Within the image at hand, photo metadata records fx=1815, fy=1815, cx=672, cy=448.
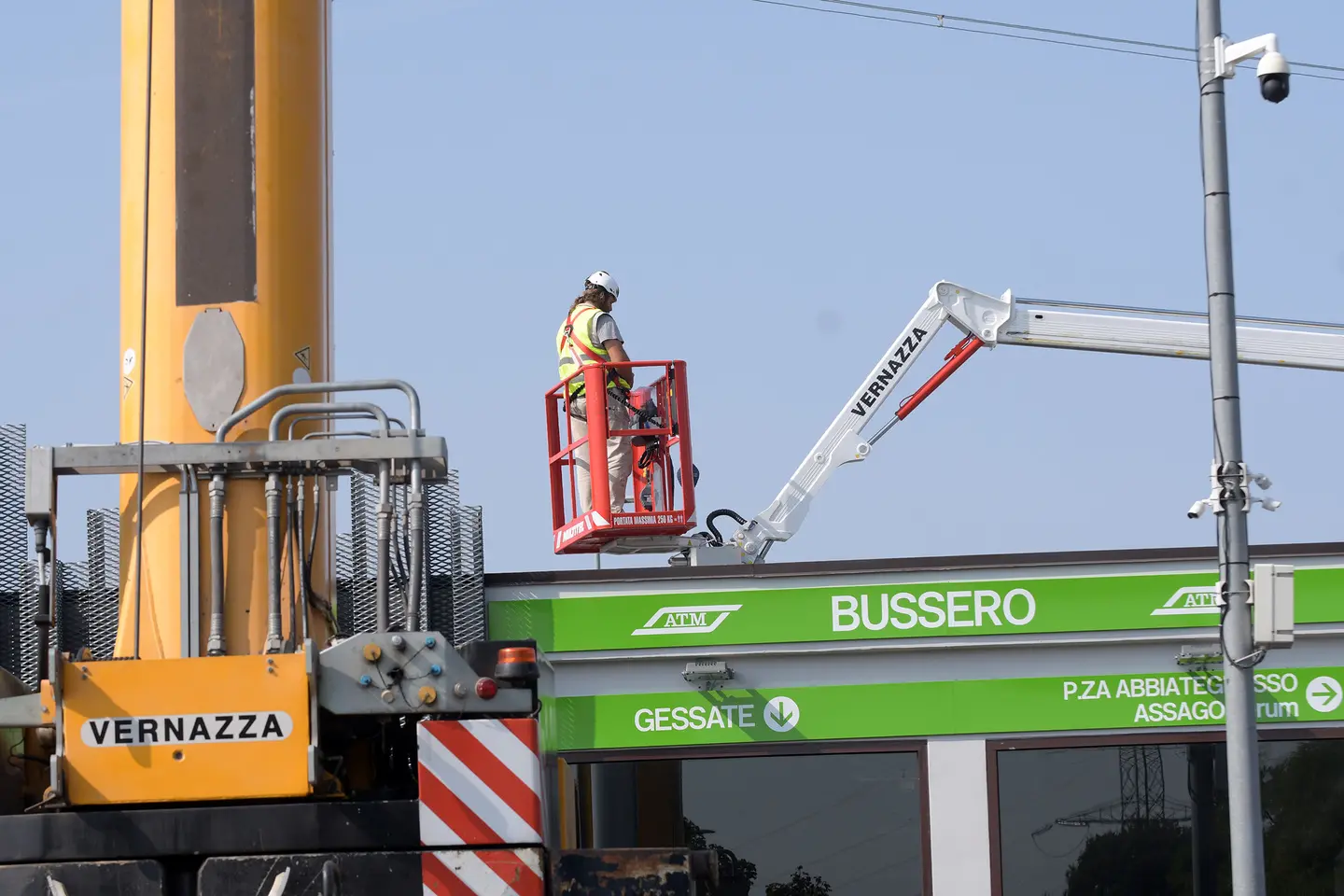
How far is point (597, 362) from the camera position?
45.1ft

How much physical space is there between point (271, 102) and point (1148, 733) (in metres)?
8.71

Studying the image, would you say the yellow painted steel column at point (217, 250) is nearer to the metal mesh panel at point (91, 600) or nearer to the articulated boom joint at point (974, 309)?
the metal mesh panel at point (91, 600)

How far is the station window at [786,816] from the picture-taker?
1333cm

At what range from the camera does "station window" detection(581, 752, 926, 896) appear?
1333 cm

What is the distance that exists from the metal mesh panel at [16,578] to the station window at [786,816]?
4032mm

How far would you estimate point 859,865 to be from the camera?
13594 millimetres

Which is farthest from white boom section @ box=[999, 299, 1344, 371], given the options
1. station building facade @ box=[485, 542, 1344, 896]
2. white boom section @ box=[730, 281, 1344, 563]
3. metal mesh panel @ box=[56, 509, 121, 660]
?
metal mesh panel @ box=[56, 509, 121, 660]


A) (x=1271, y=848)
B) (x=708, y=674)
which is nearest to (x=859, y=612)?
(x=708, y=674)

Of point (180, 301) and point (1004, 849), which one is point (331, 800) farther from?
point (1004, 849)

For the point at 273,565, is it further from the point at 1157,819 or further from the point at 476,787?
the point at 1157,819

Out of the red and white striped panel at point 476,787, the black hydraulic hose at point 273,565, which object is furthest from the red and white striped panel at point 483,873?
the black hydraulic hose at point 273,565

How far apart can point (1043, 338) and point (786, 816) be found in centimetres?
611

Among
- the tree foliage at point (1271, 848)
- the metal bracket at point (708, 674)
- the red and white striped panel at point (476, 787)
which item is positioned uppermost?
the metal bracket at point (708, 674)

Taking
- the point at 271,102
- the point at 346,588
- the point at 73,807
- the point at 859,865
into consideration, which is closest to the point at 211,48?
the point at 271,102
